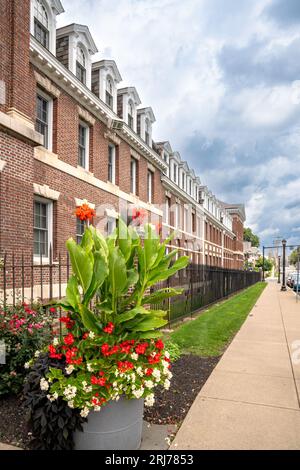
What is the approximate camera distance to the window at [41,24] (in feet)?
39.6

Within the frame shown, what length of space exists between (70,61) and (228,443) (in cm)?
1378

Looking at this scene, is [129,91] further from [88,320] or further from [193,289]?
[88,320]

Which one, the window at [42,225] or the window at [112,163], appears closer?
the window at [42,225]

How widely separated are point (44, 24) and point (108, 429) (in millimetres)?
13357

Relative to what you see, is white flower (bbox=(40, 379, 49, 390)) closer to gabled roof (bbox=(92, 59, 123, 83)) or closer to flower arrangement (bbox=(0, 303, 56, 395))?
flower arrangement (bbox=(0, 303, 56, 395))

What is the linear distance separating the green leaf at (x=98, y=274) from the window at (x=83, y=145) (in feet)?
37.9

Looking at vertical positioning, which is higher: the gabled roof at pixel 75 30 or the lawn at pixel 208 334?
the gabled roof at pixel 75 30

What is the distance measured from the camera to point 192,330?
9164 millimetres

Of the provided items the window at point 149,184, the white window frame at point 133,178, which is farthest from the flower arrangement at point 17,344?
the window at point 149,184

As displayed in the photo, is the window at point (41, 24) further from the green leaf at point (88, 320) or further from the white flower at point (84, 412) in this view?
the white flower at point (84, 412)

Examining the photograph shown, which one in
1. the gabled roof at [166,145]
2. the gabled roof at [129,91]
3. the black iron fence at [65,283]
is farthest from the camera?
the gabled roof at [166,145]
